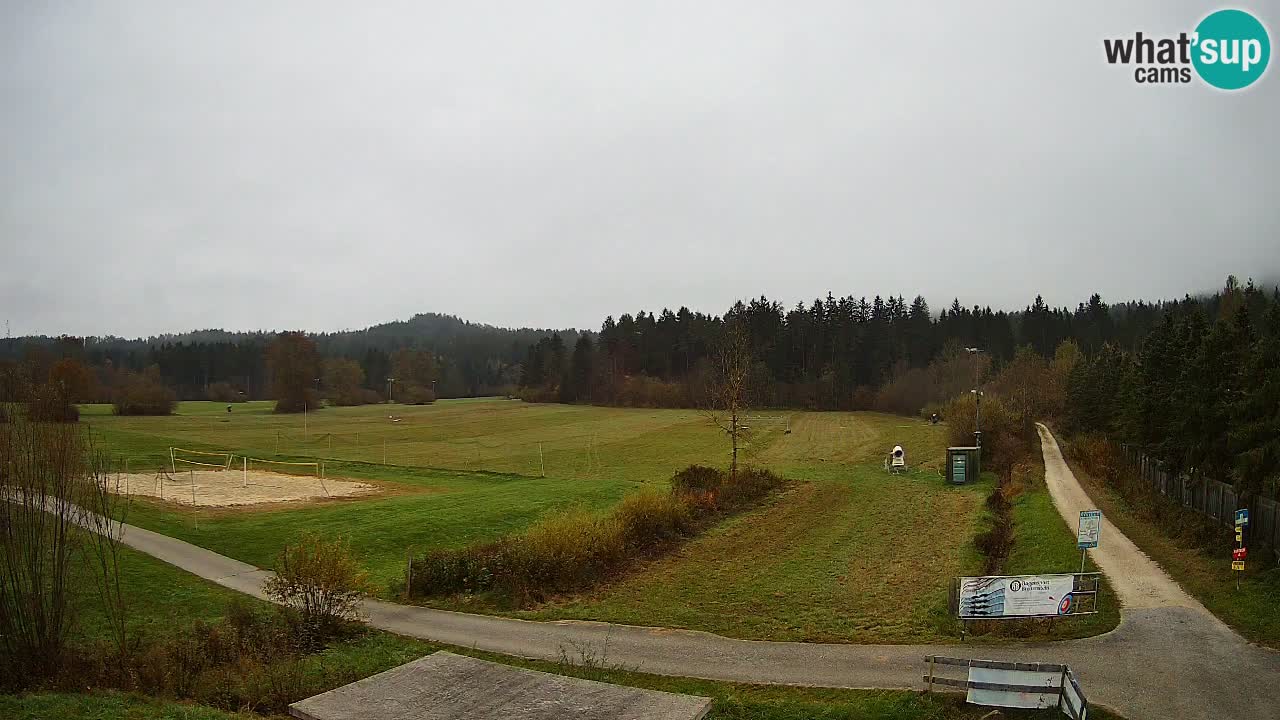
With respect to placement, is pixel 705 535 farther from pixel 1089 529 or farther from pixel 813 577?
pixel 1089 529

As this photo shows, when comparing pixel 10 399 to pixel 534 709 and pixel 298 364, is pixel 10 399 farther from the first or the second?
pixel 298 364

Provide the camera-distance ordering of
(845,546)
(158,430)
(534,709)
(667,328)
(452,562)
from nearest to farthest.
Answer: (534,709) < (452,562) < (845,546) < (158,430) < (667,328)

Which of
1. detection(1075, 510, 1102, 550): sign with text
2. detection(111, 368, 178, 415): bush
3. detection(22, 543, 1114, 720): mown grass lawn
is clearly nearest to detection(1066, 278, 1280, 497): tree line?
detection(1075, 510, 1102, 550): sign with text

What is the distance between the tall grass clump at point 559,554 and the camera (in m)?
22.0

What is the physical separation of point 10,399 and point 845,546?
2574 centimetres

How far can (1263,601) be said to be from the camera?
1728cm

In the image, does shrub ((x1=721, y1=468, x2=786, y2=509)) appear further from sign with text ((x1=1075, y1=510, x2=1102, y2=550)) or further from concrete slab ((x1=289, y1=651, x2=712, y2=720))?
concrete slab ((x1=289, y1=651, x2=712, y2=720))

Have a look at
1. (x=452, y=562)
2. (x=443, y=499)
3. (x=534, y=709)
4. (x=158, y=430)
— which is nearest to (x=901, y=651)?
(x=534, y=709)

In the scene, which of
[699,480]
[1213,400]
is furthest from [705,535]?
[1213,400]

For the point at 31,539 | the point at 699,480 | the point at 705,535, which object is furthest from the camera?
the point at 699,480

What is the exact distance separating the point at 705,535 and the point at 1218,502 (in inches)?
718

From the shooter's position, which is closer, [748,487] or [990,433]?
[748,487]

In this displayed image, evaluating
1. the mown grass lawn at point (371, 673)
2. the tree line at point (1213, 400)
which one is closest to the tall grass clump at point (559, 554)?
the mown grass lawn at point (371, 673)

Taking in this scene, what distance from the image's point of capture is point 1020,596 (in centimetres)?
1630
